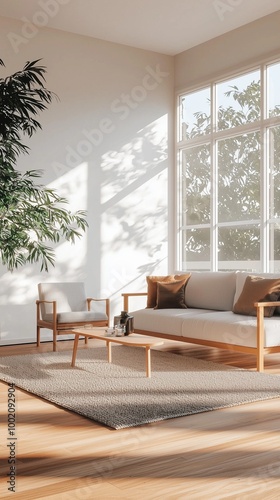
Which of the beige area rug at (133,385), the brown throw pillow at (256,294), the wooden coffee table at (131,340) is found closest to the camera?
the beige area rug at (133,385)

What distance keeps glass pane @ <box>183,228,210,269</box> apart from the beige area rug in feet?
7.91

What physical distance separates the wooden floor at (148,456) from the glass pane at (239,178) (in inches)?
149

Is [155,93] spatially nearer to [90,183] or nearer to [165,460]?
→ [90,183]

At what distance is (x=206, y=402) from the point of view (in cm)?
419

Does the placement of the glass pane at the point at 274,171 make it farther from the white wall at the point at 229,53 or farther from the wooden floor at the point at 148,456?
the wooden floor at the point at 148,456

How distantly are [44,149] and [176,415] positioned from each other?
15.2 feet

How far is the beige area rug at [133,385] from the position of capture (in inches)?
157

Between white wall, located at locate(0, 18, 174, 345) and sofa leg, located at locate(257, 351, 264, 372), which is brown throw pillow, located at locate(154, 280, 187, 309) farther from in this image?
sofa leg, located at locate(257, 351, 264, 372)

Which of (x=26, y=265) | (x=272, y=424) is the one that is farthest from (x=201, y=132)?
(x=272, y=424)

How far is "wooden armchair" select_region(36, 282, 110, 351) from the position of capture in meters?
6.58

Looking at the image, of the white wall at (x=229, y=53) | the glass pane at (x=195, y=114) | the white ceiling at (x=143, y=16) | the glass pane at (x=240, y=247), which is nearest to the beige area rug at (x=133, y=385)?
the glass pane at (x=240, y=247)

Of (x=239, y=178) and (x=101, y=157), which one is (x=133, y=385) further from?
(x=101, y=157)

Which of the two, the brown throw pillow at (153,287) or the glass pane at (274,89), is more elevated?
the glass pane at (274,89)

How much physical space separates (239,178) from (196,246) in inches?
50.4
